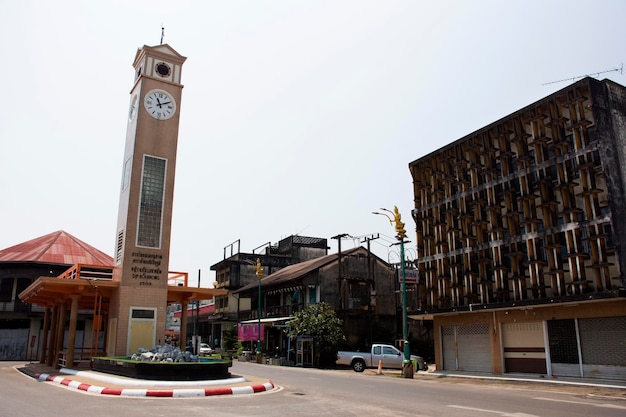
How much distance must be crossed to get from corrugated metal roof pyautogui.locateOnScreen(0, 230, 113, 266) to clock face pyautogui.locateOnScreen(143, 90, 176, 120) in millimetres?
22711

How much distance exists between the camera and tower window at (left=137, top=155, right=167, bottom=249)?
2311 centimetres

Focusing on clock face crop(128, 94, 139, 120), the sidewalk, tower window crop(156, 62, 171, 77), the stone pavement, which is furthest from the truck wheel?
tower window crop(156, 62, 171, 77)

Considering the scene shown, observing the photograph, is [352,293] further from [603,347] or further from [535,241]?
[603,347]

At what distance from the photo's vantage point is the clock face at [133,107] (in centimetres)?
2461

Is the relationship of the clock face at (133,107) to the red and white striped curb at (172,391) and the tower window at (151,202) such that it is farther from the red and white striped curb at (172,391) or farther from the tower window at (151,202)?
the red and white striped curb at (172,391)

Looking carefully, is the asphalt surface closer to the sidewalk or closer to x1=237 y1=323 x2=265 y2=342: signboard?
the sidewalk

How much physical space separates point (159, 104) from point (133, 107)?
157cm

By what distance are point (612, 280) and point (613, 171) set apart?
14.9 feet

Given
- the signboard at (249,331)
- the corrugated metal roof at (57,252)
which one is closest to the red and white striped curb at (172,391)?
the signboard at (249,331)

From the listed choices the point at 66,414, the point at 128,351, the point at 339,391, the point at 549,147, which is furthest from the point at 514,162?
the point at 66,414

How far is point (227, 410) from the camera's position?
11.5 metres

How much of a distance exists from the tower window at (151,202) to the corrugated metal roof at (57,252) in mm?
22205

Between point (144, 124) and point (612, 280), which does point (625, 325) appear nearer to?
point (612, 280)

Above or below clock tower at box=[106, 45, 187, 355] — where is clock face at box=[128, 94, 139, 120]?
above
